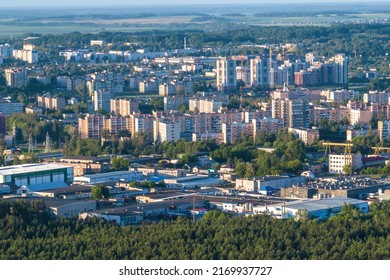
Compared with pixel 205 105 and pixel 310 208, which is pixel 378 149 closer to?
pixel 205 105

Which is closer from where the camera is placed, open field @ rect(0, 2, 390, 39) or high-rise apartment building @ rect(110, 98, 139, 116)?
high-rise apartment building @ rect(110, 98, 139, 116)

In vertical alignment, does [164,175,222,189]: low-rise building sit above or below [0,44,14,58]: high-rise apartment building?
above

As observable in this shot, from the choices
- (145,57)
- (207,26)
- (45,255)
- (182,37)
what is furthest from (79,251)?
(207,26)

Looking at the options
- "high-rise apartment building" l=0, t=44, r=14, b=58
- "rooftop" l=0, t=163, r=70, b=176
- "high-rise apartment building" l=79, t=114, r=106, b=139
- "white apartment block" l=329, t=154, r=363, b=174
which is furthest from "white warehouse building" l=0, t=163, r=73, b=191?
"high-rise apartment building" l=0, t=44, r=14, b=58

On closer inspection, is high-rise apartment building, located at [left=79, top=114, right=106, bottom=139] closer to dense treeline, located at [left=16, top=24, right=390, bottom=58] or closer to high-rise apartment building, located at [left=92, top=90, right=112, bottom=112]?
high-rise apartment building, located at [left=92, top=90, right=112, bottom=112]

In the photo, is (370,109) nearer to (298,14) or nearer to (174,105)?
(174,105)

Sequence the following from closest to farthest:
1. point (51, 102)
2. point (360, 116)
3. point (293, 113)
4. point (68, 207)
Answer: point (68, 207)
point (293, 113)
point (360, 116)
point (51, 102)

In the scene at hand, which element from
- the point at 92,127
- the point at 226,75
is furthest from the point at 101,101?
the point at 226,75

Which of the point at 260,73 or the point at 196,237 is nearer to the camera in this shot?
the point at 196,237

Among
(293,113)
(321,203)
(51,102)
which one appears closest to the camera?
(321,203)

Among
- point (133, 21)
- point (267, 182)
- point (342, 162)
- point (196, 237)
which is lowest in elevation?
point (133, 21)
